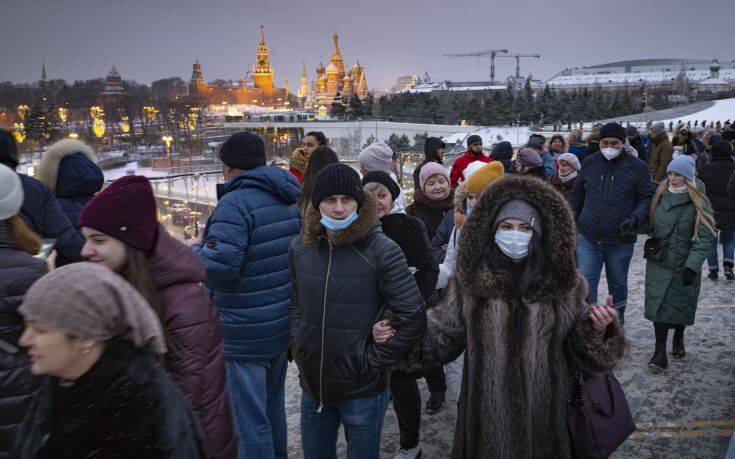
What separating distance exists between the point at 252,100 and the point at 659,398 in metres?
159

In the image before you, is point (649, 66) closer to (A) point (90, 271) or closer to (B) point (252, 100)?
(B) point (252, 100)

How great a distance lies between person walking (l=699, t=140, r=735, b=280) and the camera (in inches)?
277

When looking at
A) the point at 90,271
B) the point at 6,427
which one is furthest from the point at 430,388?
the point at 90,271

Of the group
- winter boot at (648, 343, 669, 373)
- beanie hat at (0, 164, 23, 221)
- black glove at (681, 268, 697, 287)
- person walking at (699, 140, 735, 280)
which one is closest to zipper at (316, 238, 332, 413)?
beanie hat at (0, 164, 23, 221)

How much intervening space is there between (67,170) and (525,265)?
2.88 meters

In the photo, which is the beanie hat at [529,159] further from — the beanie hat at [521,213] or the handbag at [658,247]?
the beanie hat at [521,213]

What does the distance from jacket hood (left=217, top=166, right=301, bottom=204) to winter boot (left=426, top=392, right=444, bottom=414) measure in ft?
6.62

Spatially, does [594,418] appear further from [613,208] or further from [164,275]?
[613,208]

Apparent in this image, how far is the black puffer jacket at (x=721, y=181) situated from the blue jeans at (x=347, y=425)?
625 cm

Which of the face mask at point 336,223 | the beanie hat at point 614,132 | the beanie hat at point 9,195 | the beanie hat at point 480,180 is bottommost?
the face mask at point 336,223

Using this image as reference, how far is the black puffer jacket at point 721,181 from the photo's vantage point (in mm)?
7051

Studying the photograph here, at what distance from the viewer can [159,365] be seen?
1.65 metres

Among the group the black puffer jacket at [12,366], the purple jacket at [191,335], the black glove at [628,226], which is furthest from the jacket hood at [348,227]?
the black glove at [628,226]

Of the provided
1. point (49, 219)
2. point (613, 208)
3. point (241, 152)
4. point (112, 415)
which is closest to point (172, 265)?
point (112, 415)
